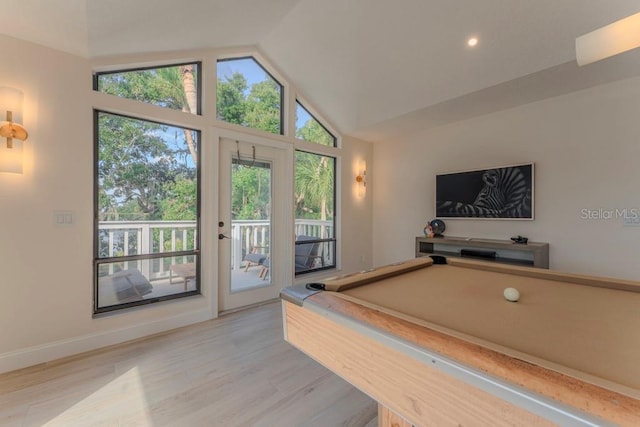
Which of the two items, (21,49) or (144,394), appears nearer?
(144,394)

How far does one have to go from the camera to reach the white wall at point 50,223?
195cm

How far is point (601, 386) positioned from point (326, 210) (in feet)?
12.4

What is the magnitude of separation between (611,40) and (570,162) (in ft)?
7.21

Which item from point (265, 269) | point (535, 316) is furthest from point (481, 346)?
point (265, 269)

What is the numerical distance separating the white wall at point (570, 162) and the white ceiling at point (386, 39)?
0.72ft

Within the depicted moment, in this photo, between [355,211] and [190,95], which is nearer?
[190,95]

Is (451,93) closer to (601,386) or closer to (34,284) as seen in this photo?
(601,386)

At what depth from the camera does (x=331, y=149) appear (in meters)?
4.14

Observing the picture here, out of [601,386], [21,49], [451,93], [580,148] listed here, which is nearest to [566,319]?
[601,386]

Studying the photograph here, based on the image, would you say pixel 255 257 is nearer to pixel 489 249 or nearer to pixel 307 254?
pixel 307 254

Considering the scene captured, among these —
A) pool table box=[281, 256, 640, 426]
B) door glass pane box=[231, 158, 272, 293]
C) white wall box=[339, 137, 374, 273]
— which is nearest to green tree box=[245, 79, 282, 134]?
door glass pane box=[231, 158, 272, 293]

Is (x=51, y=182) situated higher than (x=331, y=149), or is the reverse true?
(x=331, y=149)

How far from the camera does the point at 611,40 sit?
3.86 feet

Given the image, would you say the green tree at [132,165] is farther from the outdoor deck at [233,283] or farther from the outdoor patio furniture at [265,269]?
the outdoor patio furniture at [265,269]
